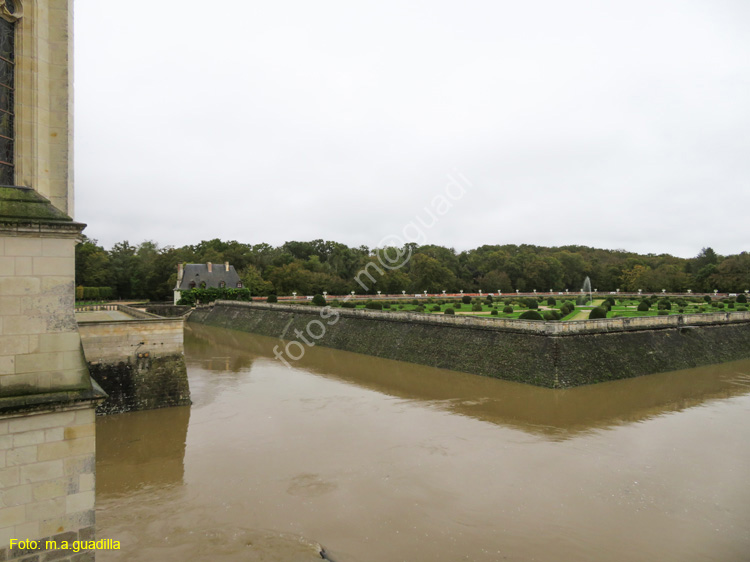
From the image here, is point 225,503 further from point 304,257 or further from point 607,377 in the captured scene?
point 304,257

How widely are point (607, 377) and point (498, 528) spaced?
14.1m

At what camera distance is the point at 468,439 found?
13.4 meters

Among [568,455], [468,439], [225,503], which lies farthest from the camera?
[468,439]

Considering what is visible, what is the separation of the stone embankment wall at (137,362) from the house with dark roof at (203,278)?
4094cm

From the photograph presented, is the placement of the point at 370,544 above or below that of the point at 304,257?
below

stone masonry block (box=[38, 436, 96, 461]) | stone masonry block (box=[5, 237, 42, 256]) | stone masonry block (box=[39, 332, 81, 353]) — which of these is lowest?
stone masonry block (box=[38, 436, 96, 461])

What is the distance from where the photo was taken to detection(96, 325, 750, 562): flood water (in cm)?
802

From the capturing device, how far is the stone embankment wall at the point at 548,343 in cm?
2008

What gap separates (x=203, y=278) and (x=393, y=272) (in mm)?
23858

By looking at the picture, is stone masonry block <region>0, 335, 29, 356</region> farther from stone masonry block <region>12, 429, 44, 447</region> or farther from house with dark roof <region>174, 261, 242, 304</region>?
house with dark roof <region>174, 261, 242, 304</region>

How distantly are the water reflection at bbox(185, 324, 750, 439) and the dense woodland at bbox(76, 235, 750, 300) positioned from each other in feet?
110

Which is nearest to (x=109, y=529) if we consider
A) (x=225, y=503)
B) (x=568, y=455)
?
(x=225, y=503)

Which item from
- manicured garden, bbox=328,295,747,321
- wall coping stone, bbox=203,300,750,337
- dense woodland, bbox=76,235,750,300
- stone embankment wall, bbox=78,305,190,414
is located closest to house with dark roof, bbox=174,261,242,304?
dense woodland, bbox=76,235,750,300

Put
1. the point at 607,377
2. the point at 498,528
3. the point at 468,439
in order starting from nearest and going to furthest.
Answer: the point at 498,528
the point at 468,439
the point at 607,377
